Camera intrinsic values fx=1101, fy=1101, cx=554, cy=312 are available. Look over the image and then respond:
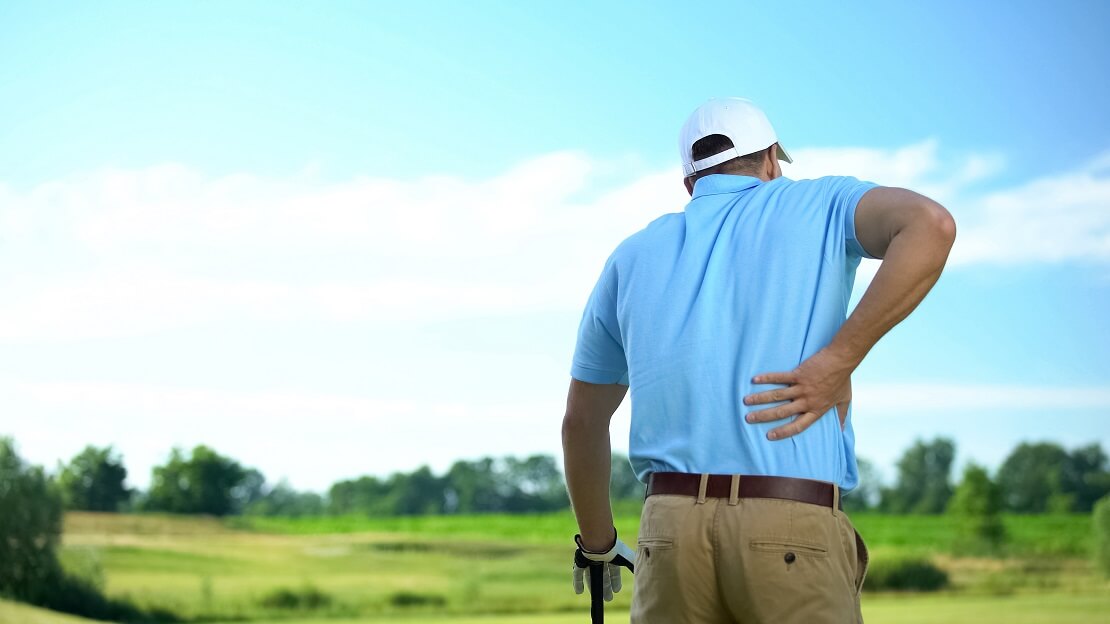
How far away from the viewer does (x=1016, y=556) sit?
46.6ft

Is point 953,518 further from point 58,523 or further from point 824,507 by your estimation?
point 824,507

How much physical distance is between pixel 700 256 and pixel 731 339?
→ 180mm

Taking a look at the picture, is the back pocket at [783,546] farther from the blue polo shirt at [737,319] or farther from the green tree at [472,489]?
the green tree at [472,489]

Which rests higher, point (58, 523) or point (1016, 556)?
point (58, 523)

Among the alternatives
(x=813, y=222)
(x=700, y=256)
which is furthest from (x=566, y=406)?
(x=813, y=222)

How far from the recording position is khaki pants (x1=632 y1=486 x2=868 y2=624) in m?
1.87

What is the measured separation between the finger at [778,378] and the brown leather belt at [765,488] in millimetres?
166

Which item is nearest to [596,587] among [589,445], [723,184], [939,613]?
[589,445]

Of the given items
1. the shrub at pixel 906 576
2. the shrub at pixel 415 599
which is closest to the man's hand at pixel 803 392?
the shrub at pixel 415 599

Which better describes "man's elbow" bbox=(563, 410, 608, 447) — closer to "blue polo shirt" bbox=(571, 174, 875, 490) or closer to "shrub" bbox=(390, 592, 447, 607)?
"blue polo shirt" bbox=(571, 174, 875, 490)

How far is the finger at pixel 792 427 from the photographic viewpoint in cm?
192

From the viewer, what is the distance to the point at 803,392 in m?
1.91

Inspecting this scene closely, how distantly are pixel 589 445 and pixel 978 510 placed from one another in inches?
538

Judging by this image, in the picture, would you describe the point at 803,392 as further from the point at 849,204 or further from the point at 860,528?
the point at 860,528
